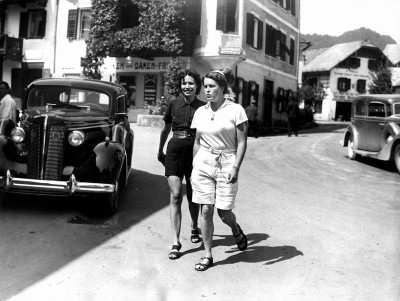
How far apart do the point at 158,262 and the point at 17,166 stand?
2553 millimetres

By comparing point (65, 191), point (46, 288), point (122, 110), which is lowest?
point (46, 288)

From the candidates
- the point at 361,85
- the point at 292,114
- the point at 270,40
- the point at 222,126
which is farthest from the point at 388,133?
the point at 361,85

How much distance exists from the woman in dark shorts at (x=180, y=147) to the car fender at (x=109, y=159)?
1.10 metres

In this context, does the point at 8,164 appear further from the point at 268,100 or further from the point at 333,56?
the point at 333,56

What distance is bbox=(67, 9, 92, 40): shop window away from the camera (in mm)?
25031

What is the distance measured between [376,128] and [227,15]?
11.9 meters

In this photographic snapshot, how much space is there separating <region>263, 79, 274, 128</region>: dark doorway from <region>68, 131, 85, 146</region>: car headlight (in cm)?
2142

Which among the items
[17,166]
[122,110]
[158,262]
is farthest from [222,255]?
[122,110]

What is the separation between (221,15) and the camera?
21.4m

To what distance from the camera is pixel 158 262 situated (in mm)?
4367

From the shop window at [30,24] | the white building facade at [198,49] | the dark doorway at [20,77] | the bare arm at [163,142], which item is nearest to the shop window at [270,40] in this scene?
the white building facade at [198,49]

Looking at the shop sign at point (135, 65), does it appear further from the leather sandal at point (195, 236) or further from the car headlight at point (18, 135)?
the leather sandal at point (195, 236)

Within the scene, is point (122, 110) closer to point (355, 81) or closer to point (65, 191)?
point (65, 191)

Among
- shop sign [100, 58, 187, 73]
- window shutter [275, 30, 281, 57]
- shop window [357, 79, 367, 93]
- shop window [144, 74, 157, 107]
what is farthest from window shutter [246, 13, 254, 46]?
shop window [357, 79, 367, 93]
